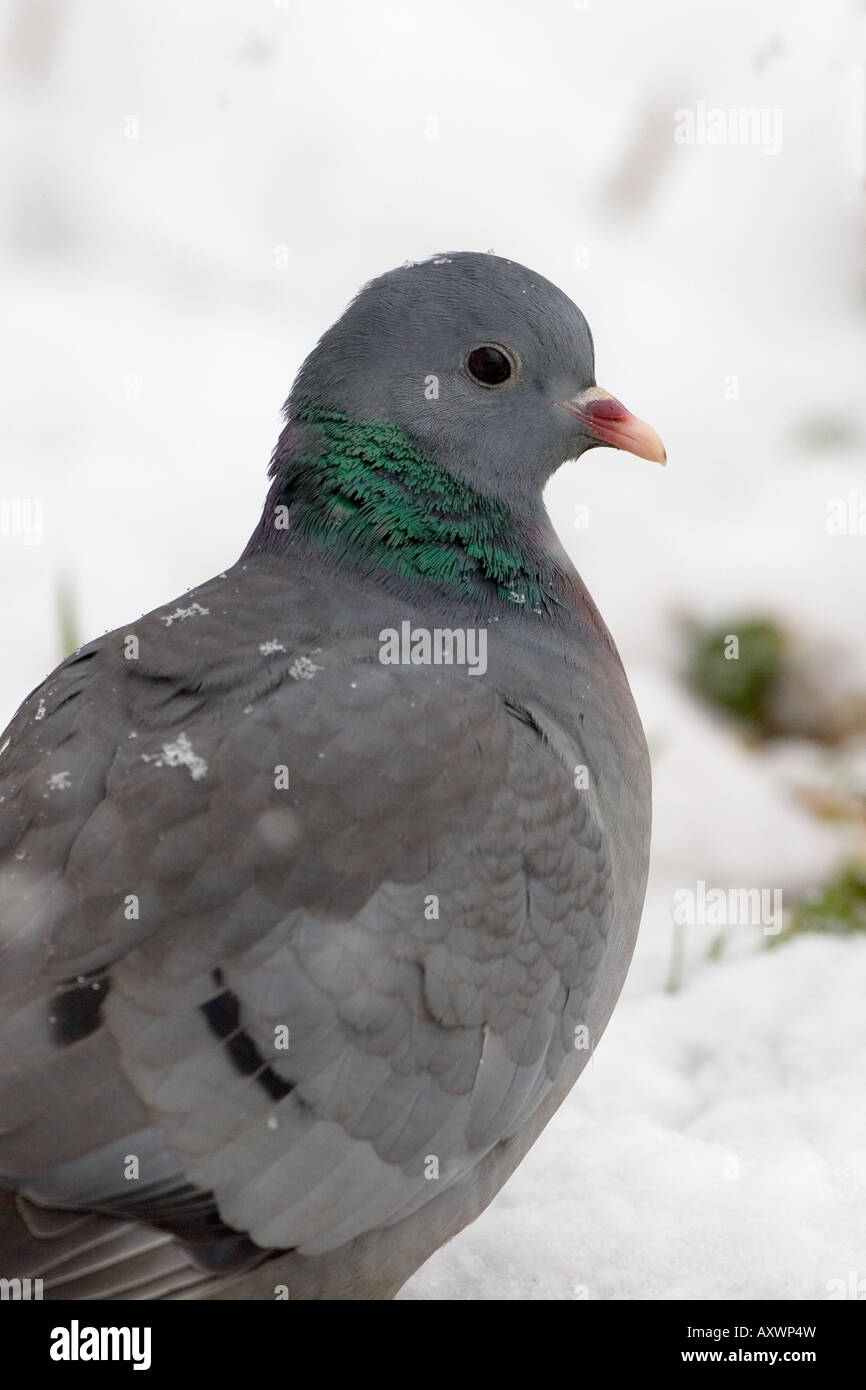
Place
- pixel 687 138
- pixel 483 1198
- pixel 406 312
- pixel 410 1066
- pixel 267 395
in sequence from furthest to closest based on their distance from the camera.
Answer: pixel 687 138 < pixel 267 395 < pixel 406 312 < pixel 483 1198 < pixel 410 1066

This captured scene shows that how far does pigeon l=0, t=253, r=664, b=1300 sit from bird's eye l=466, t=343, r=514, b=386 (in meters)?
0.02

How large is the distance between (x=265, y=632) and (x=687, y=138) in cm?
425

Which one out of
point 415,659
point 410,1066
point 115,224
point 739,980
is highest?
point 115,224

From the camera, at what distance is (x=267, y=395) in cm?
568

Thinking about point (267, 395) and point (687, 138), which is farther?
point (687, 138)

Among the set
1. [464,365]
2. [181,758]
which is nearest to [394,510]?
[464,365]

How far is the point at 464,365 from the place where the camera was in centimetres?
289

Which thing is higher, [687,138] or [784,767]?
[687,138]

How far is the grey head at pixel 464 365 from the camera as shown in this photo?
283cm

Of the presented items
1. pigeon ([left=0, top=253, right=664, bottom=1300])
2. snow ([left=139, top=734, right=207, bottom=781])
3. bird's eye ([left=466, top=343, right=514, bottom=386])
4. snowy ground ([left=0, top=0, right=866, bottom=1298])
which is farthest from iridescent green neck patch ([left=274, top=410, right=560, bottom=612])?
snowy ground ([left=0, top=0, right=866, bottom=1298])

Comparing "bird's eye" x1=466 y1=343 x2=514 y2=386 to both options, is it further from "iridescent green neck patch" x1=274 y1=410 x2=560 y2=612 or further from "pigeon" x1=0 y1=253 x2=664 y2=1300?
"iridescent green neck patch" x1=274 y1=410 x2=560 y2=612

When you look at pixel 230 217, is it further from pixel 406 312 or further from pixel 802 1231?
pixel 802 1231

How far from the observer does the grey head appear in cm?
283
